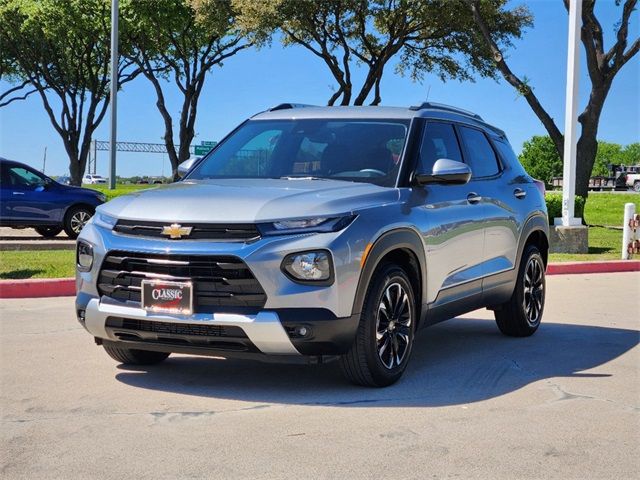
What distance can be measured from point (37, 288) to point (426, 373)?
577 centimetres

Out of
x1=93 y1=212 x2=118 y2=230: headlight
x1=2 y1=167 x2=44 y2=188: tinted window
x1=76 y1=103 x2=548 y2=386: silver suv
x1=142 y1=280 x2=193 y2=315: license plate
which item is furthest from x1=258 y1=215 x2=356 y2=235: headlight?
x1=2 y1=167 x2=44 y2=188: tinted window

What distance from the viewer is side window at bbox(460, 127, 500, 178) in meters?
7.43

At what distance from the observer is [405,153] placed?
6.39 m

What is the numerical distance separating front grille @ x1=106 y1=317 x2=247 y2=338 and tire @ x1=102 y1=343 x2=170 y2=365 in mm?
855

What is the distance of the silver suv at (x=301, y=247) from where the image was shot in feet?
17.1

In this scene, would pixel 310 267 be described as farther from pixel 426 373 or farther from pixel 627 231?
pixel 627 231

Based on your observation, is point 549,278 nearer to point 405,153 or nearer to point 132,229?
point 405,153

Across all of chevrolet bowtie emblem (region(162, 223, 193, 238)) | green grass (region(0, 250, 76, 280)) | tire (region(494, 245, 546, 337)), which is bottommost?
green grass (region(0, 250, 76, 280))

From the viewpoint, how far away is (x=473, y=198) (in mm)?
7066

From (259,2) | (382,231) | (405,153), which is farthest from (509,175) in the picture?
(259,2)

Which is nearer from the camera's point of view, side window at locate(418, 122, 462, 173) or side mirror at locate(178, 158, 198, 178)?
side window at locate(418, 122, 462, 173)

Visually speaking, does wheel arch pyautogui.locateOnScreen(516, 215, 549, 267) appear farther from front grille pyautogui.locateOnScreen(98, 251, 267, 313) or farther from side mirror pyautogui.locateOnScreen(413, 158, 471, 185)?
front grille pyautogui.locateOnScreen(98, 251, 267, 313)

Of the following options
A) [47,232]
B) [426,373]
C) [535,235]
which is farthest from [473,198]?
[47,232]

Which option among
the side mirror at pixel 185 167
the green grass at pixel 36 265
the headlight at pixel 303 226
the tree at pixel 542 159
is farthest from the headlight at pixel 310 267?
the tree at pixel 542 159
